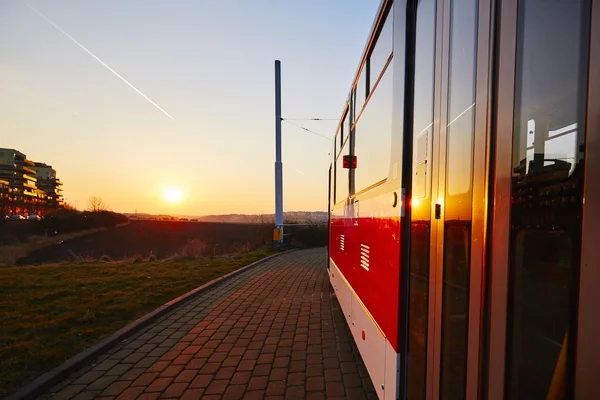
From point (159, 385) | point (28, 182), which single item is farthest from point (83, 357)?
point (28, 182)

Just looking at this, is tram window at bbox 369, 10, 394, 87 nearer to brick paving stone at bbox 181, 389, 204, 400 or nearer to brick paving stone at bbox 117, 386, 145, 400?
brick paving stone at bbox 181, 389, 204, 400

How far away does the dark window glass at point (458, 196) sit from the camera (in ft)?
4.89

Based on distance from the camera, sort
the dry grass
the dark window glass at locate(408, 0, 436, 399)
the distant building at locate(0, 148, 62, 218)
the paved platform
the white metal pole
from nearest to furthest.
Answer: the dark window glass at locate(408, 0, 436, 399), the paved platform, the white metal pole, the dry grass, the distant building at locate(0, 148, 62, 218)

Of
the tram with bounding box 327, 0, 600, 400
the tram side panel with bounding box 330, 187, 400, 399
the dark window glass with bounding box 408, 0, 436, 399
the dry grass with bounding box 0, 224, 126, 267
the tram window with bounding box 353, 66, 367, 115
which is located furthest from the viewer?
the dry grass with bounding box 0, 224, 126, 267

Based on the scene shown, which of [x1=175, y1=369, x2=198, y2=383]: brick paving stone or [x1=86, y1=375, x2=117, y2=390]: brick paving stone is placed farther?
Answer: [x1=175, y1=369, x2=198, y2=383]: brick paving stone

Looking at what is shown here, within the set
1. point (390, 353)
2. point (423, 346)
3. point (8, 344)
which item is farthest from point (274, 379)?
point (8, 344)

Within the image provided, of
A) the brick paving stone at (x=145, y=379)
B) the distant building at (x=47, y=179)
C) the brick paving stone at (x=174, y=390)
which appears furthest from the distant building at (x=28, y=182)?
the brick paving stone at (x=174, y=390)

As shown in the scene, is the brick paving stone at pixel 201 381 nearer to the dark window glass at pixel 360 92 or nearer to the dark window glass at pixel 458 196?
the dark window glass at pixel 458 196

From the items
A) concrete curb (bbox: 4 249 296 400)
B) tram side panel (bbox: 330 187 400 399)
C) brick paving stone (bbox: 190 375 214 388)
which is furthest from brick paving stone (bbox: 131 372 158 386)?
tram side panel (bbox: 330 187 400 399)

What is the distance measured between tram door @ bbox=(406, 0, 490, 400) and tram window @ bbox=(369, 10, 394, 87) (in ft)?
1.46

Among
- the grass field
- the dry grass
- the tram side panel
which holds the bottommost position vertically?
the dry grass

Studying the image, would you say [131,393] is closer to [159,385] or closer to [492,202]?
[159,385]

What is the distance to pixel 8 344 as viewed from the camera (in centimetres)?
406

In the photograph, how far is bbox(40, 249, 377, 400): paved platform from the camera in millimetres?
3266
